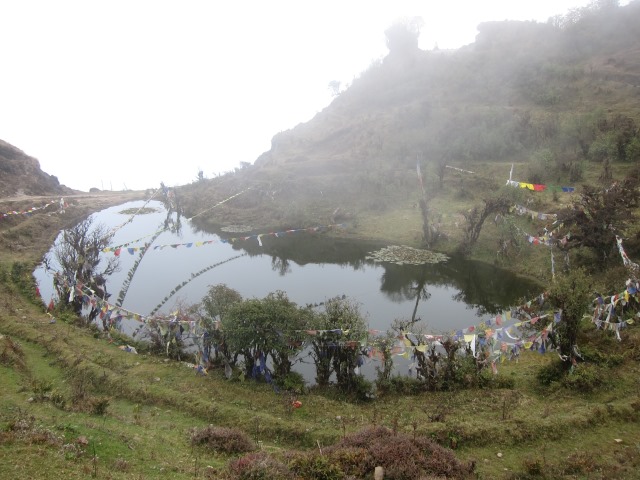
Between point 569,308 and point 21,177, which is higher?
point 21,177

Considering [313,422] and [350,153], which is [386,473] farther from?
[350,153]

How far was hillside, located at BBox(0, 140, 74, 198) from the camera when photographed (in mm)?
56719

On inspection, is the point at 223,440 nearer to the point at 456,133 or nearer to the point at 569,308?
the point at 569,308

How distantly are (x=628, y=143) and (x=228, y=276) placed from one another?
4242 centimetres

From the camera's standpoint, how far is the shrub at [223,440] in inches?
508

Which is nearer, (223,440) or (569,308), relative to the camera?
(223,440)

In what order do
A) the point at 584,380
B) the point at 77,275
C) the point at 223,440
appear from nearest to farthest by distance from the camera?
the point at 223,440
the point at 584,380
the point at 77,275

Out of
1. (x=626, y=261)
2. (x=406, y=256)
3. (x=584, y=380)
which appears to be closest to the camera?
(x=584, y=380)

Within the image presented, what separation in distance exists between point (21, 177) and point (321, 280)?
50839 mm

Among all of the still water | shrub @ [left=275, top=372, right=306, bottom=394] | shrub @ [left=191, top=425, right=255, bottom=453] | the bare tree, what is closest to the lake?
the still water

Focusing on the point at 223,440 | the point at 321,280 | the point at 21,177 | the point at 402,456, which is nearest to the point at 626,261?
the point at 321,280

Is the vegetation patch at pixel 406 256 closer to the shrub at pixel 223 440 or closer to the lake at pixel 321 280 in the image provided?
the lake at pixel 321 280

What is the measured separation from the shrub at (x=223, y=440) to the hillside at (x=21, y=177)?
2127 inches

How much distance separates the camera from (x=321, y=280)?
1264 inches
